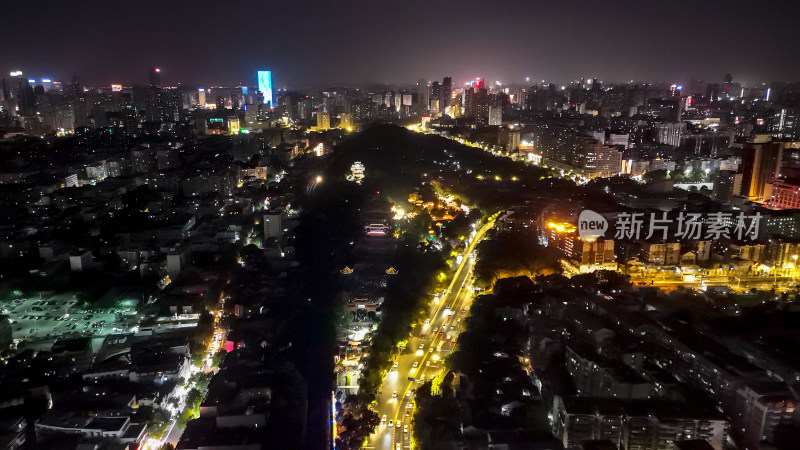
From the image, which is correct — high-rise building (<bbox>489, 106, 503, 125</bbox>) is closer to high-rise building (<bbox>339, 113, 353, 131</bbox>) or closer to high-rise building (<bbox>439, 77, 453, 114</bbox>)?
high-rise building (<bbox>439, 77, 453, 114</bbox>)

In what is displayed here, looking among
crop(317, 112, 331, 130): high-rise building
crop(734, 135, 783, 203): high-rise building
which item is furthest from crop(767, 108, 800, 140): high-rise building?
crop(317, 112, 331, 130): high-rise building

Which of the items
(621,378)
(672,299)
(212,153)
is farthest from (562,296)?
(212,153)

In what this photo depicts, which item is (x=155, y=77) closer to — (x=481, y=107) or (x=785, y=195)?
(x=481, y=107)

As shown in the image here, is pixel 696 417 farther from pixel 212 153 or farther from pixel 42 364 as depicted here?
pixel 212 153

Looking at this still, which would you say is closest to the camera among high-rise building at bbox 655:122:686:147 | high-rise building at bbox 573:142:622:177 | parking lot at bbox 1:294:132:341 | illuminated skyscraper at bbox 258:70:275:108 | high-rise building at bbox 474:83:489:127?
parking lot at bbox 1:294:132:341

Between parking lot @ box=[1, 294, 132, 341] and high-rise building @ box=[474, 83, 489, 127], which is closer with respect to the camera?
parking lot @ box=[1, 294, 132, 341]

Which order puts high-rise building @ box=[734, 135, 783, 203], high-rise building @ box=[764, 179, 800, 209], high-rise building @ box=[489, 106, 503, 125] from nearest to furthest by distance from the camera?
high-rise building @ box=[764, 179, 800, 209]
high-rise building @ box=[734, 135, 783, 203]
high-rise building @ box=[489, 106, 503, 125]

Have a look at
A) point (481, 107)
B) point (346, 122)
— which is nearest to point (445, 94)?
point (481, 107)
